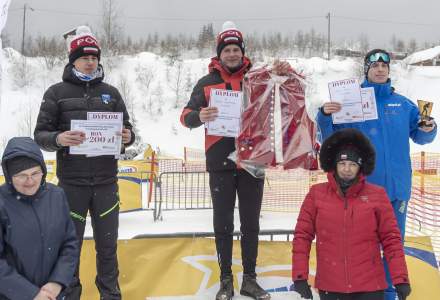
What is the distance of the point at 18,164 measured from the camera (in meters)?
2.62

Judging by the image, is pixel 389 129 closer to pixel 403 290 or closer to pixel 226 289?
pixel 403 290

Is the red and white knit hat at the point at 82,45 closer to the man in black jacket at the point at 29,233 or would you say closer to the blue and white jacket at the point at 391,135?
the man in black jacket at the point at 29,233

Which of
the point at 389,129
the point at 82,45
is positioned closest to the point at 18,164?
the point at 82,45

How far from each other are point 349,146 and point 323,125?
53 cm

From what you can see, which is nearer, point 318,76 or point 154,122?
point 154,122

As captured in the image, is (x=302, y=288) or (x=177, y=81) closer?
(x=302, y=288)

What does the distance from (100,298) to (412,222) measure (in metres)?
7.08

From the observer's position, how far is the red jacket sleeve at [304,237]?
2900 mm

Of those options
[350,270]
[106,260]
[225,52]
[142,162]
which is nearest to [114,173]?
[106,260]

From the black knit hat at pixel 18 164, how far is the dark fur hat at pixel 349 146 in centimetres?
188

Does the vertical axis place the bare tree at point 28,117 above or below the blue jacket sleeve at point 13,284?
above

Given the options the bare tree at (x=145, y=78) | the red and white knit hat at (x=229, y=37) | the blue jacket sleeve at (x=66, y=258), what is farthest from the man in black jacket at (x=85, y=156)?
the bare tree at (x=145, y=78)

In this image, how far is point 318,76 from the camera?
4300 centimetres

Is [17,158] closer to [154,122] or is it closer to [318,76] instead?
[154,122]
